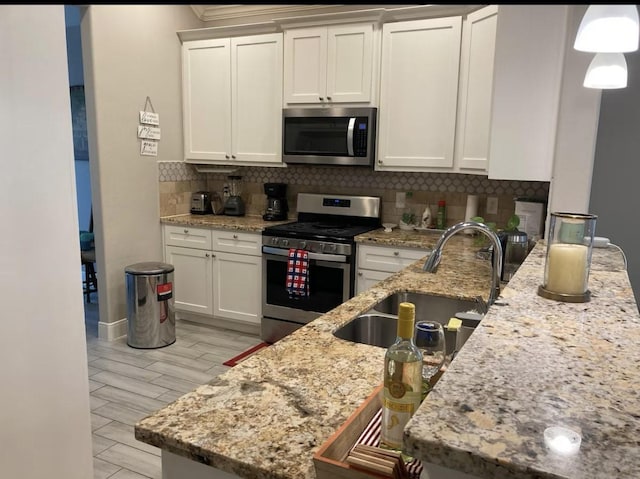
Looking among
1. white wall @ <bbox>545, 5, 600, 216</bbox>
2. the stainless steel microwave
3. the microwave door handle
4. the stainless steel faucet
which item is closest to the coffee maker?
the stainless steel microwave

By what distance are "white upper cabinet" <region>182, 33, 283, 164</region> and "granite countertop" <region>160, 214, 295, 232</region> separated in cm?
51

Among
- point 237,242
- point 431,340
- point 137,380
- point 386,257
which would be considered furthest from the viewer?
point 237,242

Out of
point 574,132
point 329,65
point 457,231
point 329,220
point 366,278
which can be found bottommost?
point 366,278

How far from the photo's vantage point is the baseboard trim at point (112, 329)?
3977 millimetres

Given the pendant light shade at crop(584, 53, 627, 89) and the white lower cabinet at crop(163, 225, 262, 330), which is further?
the white lower cabinet at crop(163, 225, 262, 330)

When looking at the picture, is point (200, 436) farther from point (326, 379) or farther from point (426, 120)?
point (426, 120)

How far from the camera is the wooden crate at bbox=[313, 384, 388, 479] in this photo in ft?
2.86

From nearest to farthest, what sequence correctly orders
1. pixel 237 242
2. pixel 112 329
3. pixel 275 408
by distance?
pixel 275 408
pixel 112 329
pixel 237 242

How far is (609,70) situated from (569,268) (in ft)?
3.35

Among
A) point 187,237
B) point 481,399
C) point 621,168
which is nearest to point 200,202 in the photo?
point 187,237

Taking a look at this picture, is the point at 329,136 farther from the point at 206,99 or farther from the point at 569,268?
the point at 569,268

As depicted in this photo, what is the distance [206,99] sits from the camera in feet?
14.5

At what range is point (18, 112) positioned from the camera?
5.30 feet

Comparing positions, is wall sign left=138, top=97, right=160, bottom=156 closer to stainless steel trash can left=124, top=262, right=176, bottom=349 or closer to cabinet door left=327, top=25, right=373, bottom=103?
stainless steel trash can left=124, top=262, right=176, bottom=349
